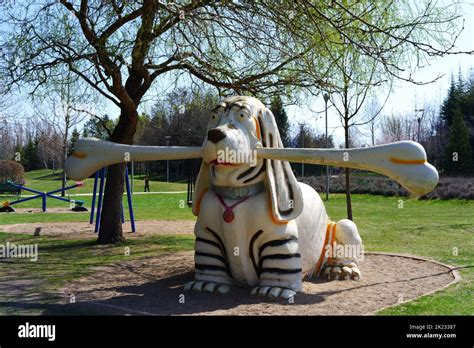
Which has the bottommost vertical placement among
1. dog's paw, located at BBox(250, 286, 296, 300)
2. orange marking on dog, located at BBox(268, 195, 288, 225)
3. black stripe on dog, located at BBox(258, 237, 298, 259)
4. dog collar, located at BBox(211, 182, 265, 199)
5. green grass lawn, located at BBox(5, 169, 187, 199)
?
dog's paw, located at BBox(250, 286, 296, 300)

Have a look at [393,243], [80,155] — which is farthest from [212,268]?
[393,243]

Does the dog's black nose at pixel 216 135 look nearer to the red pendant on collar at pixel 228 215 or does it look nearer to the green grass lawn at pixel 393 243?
the red pendant on collar at pixel 228 215

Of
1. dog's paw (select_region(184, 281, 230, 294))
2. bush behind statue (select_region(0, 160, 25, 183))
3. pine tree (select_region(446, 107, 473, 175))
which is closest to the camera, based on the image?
dog's paw (select_region(184, 281, 230, 294))

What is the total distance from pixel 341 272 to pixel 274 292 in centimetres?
148

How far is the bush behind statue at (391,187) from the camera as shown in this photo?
2353cm

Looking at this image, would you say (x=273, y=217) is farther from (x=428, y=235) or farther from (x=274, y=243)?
(x=428, y=235)

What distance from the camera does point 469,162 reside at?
3231 cm

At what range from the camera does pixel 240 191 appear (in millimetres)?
5625

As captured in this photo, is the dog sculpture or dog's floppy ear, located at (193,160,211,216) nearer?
the dog sculpture

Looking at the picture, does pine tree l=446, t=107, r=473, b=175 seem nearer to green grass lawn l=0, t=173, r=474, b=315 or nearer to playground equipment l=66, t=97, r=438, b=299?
green grass lawn l=0, t=173, r=474, b=315

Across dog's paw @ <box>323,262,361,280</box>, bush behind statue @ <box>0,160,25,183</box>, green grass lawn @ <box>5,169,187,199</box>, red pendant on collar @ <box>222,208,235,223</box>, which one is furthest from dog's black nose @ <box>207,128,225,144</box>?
bush behind statue @ <box>0,160,25,183</box>

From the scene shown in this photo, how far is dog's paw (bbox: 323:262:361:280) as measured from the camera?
6598 mm

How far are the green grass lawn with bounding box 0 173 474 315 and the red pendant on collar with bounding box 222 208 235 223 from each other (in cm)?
173
